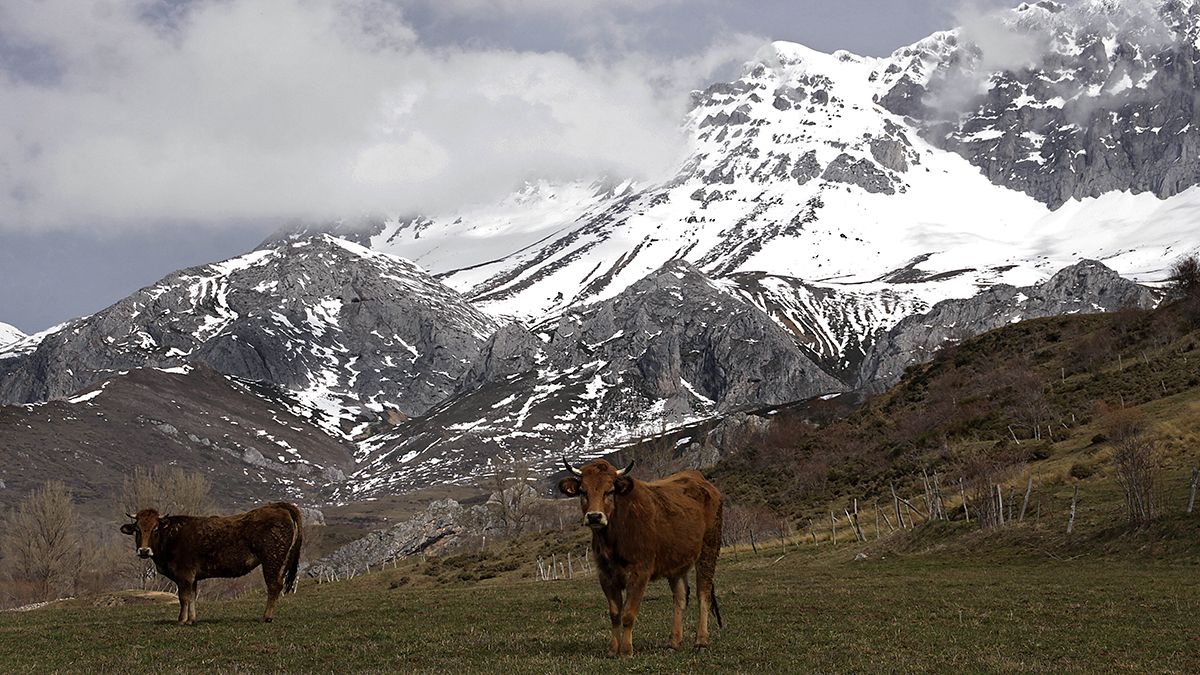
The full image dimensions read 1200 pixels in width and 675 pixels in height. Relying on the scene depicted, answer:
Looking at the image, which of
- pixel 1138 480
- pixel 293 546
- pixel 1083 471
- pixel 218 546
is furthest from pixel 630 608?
pixel 1083 471

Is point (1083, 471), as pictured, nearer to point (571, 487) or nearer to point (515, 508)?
point (571, 487)

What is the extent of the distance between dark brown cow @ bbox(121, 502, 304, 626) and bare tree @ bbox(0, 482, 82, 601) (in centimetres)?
10814

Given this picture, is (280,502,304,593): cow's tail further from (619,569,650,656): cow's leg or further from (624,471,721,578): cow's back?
(619,569,650,656): cow's leg

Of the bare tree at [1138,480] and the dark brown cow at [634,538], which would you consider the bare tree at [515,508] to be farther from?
the dark brown cow at [634,538]

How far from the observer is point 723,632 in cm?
2308

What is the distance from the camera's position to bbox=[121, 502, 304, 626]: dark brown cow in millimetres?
26938

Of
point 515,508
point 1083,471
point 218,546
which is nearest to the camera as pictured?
point 218,546

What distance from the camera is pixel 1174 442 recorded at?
6888cm

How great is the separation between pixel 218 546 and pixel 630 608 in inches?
559

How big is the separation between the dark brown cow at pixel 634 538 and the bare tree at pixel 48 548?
121 meters

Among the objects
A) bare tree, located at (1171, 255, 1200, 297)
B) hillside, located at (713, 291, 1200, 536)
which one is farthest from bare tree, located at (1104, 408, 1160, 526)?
bare tree, located at (1171, 255, 1200, 297)

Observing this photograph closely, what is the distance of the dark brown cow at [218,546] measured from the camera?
26.9 metres

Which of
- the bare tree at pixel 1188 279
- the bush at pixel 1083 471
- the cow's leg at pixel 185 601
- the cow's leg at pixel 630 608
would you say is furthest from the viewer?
the bare tree at pixel 1188 279

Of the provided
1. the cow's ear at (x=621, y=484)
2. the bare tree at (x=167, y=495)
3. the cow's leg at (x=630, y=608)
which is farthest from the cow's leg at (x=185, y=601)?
the bare tree at (x=167, y=495)
